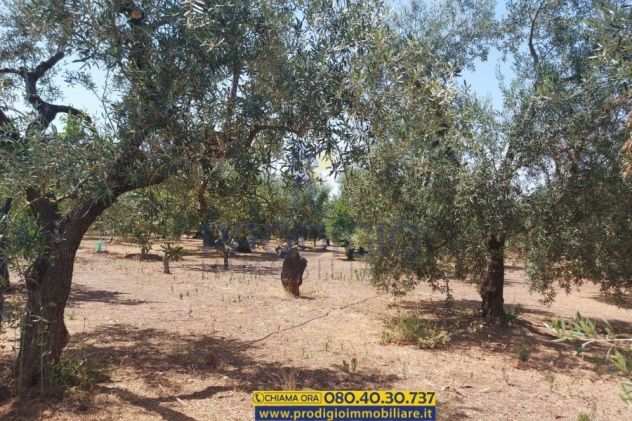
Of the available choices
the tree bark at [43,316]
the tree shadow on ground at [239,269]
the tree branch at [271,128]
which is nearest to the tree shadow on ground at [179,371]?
the tree bark at [43,316]

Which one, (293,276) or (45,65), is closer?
(45,65)

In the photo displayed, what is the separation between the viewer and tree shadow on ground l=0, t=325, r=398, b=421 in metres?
5.29

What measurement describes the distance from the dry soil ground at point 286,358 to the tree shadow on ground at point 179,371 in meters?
0.02

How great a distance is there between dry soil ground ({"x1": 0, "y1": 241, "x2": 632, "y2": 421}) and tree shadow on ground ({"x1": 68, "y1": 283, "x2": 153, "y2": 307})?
1.1 inches

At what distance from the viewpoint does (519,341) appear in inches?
363

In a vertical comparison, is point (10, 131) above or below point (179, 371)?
above

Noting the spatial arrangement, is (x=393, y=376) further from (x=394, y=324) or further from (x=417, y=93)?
(x=417, y=93)

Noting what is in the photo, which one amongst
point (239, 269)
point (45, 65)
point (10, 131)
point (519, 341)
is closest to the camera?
point (10, 131)

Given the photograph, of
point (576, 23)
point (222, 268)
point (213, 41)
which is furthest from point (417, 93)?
point (222, 268)

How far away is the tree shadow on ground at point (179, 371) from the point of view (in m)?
5.29

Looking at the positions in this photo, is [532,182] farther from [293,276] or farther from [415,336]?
[293,276]

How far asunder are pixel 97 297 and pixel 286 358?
23.6ft

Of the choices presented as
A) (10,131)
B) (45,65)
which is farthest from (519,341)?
(45,65)

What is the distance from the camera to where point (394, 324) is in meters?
9.96
